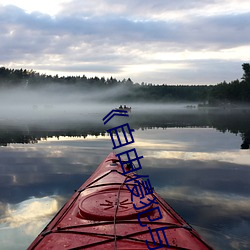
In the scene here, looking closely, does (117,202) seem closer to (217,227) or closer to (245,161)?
(217,227)

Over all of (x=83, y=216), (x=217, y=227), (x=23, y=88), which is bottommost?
(x=217, y=227)

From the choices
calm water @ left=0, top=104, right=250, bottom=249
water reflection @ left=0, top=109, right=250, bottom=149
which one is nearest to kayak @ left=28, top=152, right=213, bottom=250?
calm water @ left=0, top=104, right=250, bottom=249

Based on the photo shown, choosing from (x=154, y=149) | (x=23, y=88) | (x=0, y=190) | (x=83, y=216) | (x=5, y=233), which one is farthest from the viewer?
(x=23, y=88)

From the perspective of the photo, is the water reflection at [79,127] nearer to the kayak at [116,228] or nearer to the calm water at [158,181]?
the calm water at [158,181]

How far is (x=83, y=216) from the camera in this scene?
6.00m

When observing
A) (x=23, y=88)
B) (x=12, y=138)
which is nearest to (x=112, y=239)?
(x=12, y=138)

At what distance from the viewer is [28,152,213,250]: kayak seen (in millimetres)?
4848

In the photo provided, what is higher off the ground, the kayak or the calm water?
the kayak

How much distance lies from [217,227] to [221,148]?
13503 millimetres

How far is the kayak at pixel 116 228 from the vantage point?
4848 millimetres

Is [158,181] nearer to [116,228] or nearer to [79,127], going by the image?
[116,228]

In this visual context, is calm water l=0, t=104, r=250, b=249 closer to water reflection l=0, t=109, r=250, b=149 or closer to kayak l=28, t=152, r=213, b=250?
kayak l=28, t=152, r=213, b=250

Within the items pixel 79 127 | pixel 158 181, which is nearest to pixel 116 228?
pixel 158 181

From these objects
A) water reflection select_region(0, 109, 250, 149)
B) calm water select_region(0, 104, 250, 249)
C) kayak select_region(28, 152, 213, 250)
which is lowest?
calm water select_region(0, 104, 250, 249)
